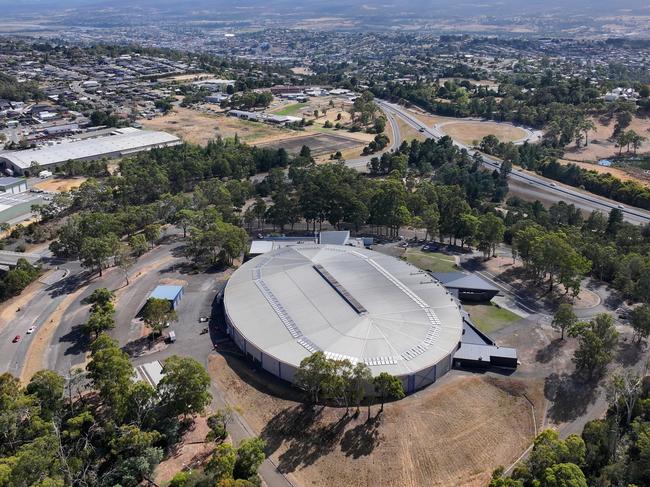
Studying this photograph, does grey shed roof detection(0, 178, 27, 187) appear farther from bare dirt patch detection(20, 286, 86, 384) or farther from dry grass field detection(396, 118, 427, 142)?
dry grass field detection(396, 118, 427, 142)

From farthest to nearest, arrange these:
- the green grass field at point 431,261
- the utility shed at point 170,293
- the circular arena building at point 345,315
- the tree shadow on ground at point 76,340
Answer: the green grass field at point 431,261 → the utility shed at point 170,293 → the tree shadow on ground at point 76,340 → the circular arena building at point 345,315

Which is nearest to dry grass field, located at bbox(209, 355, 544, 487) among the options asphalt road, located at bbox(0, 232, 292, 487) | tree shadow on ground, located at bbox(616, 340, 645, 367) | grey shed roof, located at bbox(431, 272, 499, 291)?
asphalt road, located at bbox(0, 232, 292, 487)

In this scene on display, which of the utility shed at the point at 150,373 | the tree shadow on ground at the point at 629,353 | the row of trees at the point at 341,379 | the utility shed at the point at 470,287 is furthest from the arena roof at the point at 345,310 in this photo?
the tree shadow on ground at the point at 629,353

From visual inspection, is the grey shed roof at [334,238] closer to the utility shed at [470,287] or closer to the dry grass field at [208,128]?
the utility shed at [470,287]

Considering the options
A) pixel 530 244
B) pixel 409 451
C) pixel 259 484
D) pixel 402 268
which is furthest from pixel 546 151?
pixel 259 484

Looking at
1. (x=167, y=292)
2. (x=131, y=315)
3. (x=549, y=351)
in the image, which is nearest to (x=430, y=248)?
(x=549, y=351)
